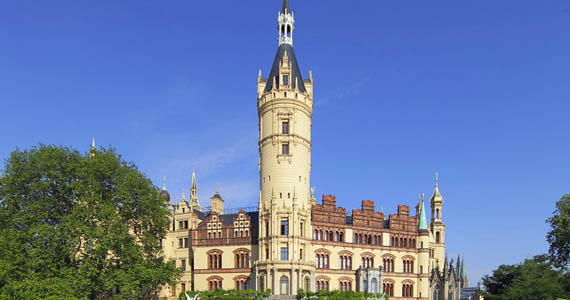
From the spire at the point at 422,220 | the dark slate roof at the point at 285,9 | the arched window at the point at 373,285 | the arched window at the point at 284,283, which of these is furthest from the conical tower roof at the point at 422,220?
the dark slate roof at the point at 285,9

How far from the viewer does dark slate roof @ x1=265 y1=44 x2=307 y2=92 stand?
8222cm

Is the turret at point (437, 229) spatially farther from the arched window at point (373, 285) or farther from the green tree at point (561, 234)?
the green tree at point (561, 234)

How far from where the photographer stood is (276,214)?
248ft

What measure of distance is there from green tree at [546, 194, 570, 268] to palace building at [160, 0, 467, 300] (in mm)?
25596

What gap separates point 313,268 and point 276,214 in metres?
9.91

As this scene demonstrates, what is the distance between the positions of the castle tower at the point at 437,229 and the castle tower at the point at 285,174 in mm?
30967

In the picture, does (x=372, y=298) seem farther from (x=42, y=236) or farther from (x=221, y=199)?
(x=221, y=199)

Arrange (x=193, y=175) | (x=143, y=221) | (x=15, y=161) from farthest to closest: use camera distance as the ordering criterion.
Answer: (x=193, y=175) → (x=143, y=221) → (x=15, y=161)

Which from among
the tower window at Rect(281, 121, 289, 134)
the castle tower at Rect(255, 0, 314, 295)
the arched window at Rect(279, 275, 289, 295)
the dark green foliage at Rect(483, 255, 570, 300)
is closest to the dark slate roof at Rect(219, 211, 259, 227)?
the castle tower at Rect(255, 0, 314, 295)

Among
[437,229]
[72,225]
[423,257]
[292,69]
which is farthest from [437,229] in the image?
[72,225]

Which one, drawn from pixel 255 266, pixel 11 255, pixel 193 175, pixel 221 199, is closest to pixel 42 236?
pixel 11 255

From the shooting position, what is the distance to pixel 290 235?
75.1 metres

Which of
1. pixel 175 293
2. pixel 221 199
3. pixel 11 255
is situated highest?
pixel 221 199

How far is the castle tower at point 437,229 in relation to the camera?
9838 centimetres
